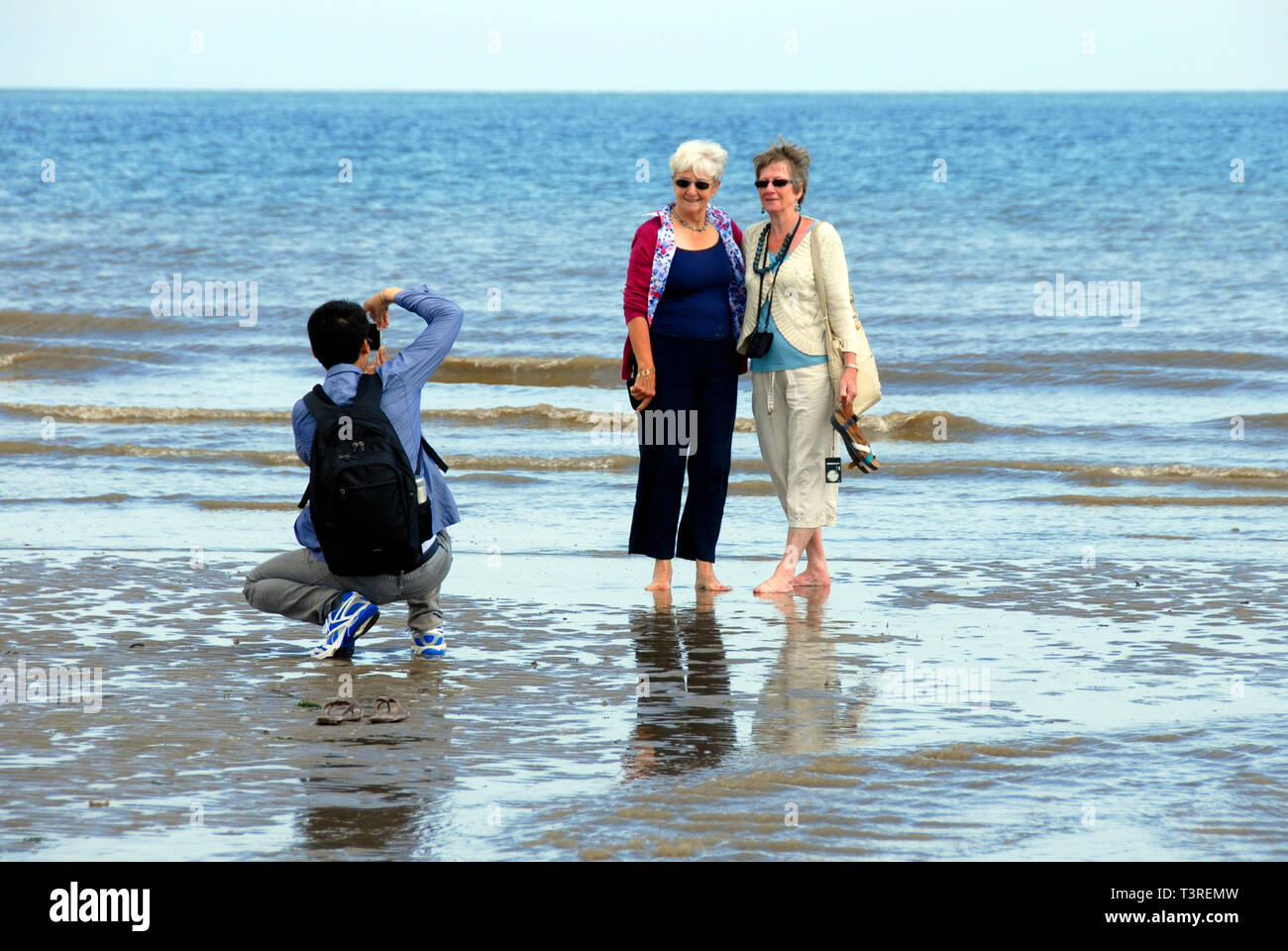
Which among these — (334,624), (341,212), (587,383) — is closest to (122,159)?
(341,212)

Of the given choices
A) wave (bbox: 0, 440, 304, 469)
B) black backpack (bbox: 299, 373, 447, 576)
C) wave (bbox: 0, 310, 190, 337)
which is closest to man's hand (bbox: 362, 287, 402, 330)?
black backpack (bbox: 299, 373, 447, 576)

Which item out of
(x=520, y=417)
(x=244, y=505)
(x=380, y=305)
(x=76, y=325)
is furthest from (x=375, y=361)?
(x=76, y=325)

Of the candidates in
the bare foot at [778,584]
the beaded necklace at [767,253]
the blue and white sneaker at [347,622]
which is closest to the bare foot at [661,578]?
the bare foot at [778,584]

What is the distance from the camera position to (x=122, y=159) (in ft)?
154

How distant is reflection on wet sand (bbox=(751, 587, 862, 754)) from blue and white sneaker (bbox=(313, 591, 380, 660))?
1409 mm

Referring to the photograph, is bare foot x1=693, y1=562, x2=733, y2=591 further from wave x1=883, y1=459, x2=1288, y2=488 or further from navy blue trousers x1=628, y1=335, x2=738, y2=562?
wave x1=883, y1=459, x2=1288, y2=488

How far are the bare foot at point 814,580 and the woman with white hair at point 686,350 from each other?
1.60 feet

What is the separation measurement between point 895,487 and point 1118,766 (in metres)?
6.19

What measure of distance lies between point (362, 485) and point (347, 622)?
58 cm

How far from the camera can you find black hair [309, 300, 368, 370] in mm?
5219

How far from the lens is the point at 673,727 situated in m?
4.70

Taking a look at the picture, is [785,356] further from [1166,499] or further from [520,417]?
[520,417]

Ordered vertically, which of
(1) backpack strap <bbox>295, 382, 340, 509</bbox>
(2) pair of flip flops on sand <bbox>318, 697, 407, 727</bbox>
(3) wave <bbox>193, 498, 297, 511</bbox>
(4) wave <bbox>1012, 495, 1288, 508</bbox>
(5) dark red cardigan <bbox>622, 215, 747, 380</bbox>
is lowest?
(2) pair of flip flops on sand <bbox>318, 697, 407, 727</bbox>
